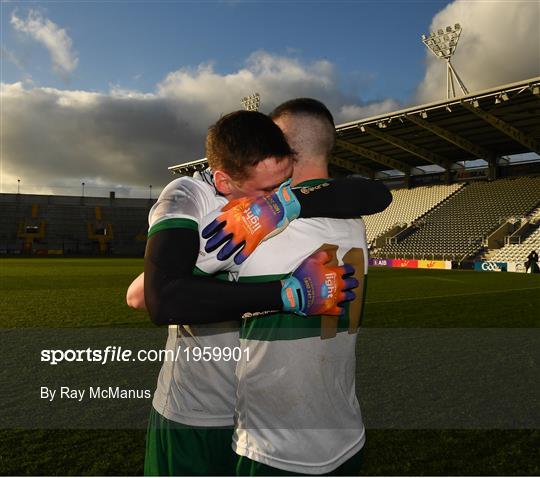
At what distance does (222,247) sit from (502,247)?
3202 centimetres

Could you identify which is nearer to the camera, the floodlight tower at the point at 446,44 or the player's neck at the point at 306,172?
the player's neck at the point at 306,172

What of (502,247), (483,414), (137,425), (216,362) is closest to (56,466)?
Answer: (137,425)

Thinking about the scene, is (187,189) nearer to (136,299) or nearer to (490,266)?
(136,299)

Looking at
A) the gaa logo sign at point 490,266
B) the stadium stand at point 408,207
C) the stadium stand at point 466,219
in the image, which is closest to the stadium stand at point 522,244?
the gaa logo sign at point 490,266

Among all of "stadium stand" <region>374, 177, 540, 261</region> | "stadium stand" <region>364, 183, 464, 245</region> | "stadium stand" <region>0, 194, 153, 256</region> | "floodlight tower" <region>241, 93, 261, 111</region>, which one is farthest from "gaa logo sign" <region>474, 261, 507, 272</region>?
"stadium stand" <region>0, 194, 153, 256</region>

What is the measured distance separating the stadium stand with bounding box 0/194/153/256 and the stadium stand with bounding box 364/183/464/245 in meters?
24.6

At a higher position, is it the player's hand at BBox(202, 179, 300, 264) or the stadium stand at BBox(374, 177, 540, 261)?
the stadium stand at BBox(374, 177, 540, 261)

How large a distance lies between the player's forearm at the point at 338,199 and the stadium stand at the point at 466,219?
31199mm

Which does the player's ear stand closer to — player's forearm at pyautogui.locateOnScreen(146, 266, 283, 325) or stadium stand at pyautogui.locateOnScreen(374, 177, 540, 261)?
player's forearm at pyautogui.locateOnScreen(146, 266, 283, 325)

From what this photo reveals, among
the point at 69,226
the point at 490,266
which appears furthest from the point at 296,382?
the point at 69,226

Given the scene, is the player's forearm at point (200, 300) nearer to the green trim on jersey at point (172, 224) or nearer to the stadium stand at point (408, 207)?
the green trim on jersey at point (172, 224)

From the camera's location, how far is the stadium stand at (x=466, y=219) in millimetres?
32234

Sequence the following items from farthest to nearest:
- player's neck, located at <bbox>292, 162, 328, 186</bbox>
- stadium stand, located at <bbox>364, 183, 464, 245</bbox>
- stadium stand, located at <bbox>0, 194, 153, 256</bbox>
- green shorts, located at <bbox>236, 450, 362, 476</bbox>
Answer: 1. stadium stand, located at <bbox>0, 194, 153, 256</bbox>
2. stadium stand, located at <bbox>364, 183, 464, 245</bbox>
3. player's neck, located at <bbox>292, 162, 328, 186</bbox>
4. green shorts, located at <bbox>236, 450, 362, 476</bbox>

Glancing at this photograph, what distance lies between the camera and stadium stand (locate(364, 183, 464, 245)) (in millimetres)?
39344
